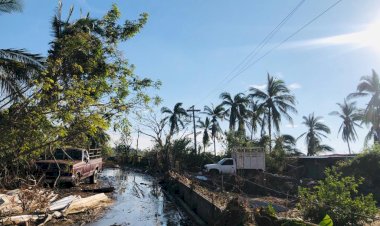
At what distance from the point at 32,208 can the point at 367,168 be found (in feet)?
61.9

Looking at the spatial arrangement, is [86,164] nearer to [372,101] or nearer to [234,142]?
[234,142]

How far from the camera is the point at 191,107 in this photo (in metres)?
51.4

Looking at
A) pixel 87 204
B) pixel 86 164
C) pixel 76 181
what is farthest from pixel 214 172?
pixel 87 204

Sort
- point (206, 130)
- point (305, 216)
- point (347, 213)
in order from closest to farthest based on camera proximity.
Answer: point (347, 213) → point (305, 216) → point (206, 130)

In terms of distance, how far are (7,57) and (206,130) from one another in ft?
153

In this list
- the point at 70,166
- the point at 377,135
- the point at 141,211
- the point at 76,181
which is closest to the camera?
the point at 141,211

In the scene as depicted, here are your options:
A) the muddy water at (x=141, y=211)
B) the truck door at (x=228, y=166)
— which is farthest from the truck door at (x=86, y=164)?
the truck door at (x=228, y=166)

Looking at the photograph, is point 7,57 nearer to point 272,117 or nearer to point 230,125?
point 272,117

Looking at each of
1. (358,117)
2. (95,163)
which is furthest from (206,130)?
(95,163)

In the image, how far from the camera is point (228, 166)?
34.3m

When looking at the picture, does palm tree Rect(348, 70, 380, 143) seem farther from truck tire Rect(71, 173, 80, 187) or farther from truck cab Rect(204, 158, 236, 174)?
truck tire Rect(71, 173, 80, 187)

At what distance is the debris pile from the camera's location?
38.2 feet

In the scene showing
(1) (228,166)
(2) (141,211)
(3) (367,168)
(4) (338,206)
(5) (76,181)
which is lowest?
(2) (141,211)

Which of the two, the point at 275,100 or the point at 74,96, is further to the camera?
the point at 275,100
